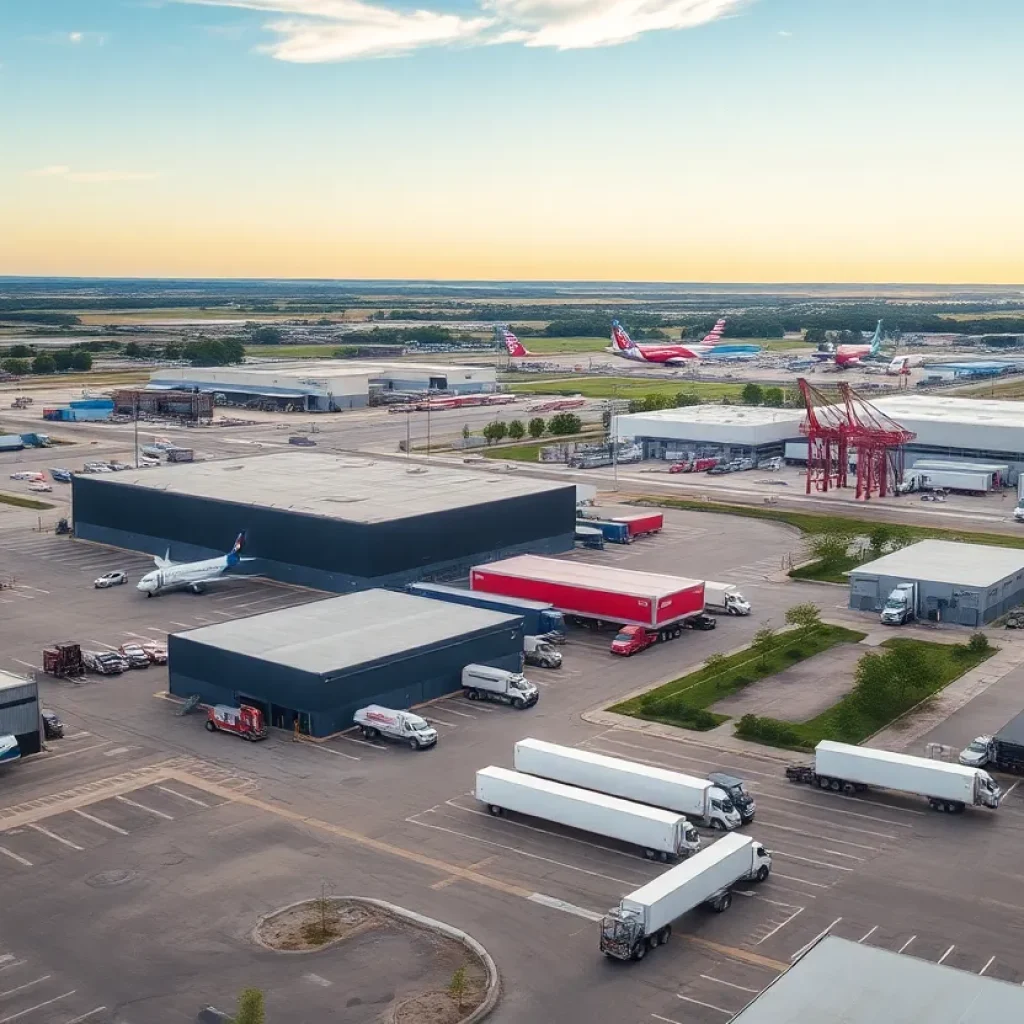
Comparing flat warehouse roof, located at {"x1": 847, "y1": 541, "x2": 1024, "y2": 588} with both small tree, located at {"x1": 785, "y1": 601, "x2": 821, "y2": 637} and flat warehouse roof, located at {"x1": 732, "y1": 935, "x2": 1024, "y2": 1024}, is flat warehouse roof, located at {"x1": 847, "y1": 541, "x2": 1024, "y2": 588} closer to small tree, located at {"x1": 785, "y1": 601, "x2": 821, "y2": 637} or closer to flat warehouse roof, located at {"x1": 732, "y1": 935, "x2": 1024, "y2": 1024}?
small tree, located at {"x1": 785, "y1": 601, "x2": 821, "y2": 637}

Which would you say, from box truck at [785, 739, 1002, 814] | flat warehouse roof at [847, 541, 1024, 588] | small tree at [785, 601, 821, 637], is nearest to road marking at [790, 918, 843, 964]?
box truck at [785, 739, 1002, 814]

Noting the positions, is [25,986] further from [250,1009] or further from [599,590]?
[599,590]

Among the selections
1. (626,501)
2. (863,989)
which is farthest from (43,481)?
(863,989)

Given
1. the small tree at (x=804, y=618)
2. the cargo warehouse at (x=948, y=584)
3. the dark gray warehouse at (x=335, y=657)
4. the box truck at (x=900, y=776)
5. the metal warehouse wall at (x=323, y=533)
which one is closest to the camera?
the box truck at (x=900, y=776)

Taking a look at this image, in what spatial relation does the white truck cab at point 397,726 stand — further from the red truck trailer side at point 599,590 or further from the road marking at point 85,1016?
the road marking at point 85,1016

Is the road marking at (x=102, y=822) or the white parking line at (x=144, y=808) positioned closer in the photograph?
the road marking at (x=102, y=822)

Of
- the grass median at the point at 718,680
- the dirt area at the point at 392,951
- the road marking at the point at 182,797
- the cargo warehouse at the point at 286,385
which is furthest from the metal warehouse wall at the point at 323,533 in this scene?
the cargo warehouse at the point at 286,385
